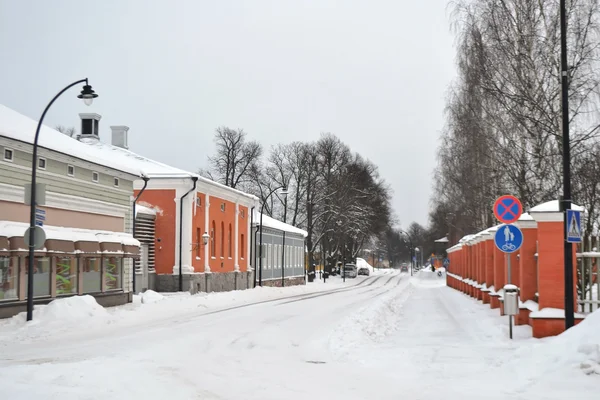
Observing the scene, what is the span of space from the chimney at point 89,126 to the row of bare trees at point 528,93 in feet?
67.5

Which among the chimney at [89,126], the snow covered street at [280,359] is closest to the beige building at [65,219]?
the snow covered street at [280,359]

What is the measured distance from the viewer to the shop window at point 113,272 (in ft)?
87.9

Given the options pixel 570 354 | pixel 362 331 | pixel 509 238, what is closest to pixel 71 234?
pixel 362 331

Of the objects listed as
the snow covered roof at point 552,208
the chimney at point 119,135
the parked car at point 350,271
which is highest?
the chimney at point 119,135

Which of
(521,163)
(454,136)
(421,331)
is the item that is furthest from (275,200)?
(421,331)

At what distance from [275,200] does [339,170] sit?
7.73 meters

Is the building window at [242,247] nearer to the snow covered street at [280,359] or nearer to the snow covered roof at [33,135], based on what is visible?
the snow covered roof at [33,135]

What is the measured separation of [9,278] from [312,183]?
183 feet

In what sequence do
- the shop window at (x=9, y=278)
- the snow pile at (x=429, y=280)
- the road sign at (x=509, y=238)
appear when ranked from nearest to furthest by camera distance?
the road sign at (x=509, y=238)
the shop window at (x=9, y=278)
the snow pile at (x=429, y=280)

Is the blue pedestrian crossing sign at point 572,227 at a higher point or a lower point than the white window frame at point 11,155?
lower

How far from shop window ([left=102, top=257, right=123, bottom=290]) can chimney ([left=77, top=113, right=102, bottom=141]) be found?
49.9 feet

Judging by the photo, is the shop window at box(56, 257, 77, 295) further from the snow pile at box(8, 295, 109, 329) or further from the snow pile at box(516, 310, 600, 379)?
the snow pile at box(516, 310, 600, 379)

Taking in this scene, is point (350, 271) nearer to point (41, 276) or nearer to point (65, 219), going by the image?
point (65, 219)

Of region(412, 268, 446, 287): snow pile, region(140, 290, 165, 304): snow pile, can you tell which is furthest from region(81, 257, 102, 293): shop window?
region(412, 268, 446, 287): snow pile
